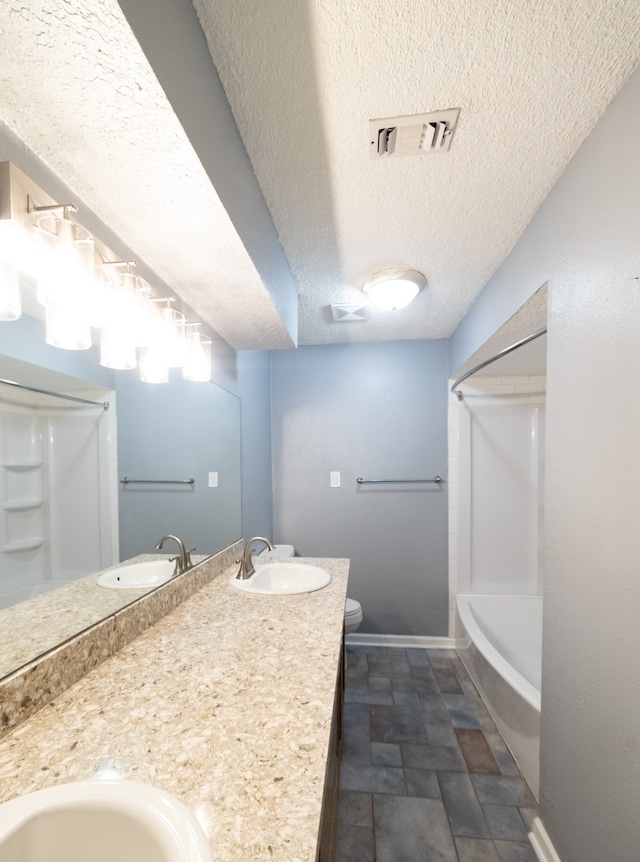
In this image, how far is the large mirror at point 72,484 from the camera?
2.36 ft

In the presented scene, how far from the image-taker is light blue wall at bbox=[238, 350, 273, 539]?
6.87 ft

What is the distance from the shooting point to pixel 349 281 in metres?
1.70

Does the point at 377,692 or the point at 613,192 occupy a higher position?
the point at 613,192

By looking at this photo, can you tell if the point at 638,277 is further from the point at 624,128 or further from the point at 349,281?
the point at 349,281

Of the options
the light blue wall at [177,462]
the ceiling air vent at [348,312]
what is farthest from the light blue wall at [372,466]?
the light blue wall at [177,462]

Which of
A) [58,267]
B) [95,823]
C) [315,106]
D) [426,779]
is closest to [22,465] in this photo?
[58,267]

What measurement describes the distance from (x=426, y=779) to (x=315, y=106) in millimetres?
2438

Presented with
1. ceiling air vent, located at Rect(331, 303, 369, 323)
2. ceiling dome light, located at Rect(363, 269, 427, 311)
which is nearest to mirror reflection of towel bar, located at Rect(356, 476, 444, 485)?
ceiling air vent, located at Rect(331, 303, 369, 323)

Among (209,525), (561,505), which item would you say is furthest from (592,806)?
(209,525)

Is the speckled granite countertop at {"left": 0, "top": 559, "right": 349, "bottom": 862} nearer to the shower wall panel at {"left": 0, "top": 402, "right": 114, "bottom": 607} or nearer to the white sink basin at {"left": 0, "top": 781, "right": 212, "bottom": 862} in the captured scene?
the white sink basin at {"left": 0, "top": 781, "right": 212, "bottom": 862}

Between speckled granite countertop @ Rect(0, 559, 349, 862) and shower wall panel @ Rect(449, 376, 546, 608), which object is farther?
shower wall panel @ Rect(449, 376, 546, 608)

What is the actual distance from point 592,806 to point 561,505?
0.81 m

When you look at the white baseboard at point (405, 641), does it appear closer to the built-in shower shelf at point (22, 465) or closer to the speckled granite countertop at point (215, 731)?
the speckled granite countertop at point (215, 731)

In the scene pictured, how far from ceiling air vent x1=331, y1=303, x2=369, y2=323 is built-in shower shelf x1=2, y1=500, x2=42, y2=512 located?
1.66 metres
